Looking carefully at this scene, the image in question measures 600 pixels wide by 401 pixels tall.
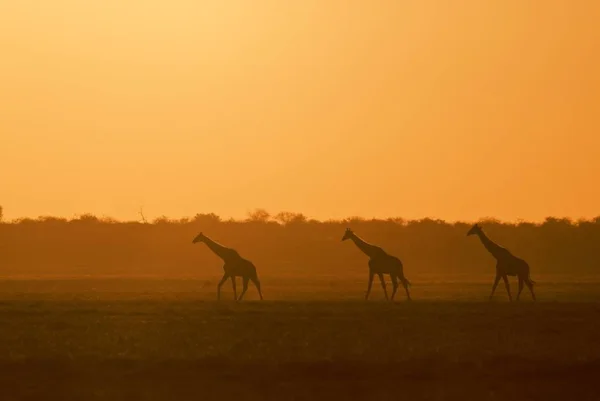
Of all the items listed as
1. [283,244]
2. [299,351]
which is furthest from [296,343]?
[283,244]

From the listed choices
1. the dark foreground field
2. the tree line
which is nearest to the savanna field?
the dark foreground field

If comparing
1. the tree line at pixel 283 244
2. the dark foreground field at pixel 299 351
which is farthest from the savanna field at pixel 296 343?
the tree line at pixel 283 244

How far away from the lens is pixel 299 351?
22.5 metres

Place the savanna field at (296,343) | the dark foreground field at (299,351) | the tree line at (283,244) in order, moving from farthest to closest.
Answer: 1. the tree line at (283,244)
2. the savanna field at (296,343)
3. the dark foreground field at (299,351)

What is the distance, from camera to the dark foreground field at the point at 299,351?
Result: 749 inches

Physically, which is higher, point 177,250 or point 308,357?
point 177,250

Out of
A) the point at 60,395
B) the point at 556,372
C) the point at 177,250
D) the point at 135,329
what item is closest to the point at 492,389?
the point at 556,372

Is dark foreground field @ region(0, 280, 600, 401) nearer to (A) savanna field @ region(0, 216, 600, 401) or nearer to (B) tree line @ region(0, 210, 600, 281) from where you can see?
(A) savanna field @ region(0, 216, 600, 401)

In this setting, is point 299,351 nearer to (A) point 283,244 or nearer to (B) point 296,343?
(B) point 296,343

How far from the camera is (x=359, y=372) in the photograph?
20.4 meters

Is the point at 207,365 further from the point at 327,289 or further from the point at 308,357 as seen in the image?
the point at 327,289

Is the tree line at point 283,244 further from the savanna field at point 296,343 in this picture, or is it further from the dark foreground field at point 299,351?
the dark foreground field at point 299,351

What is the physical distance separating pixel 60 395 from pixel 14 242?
Result: 92.6 metres

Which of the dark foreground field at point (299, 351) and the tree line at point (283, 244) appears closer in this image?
the dark foreground field at point (299, 351)
